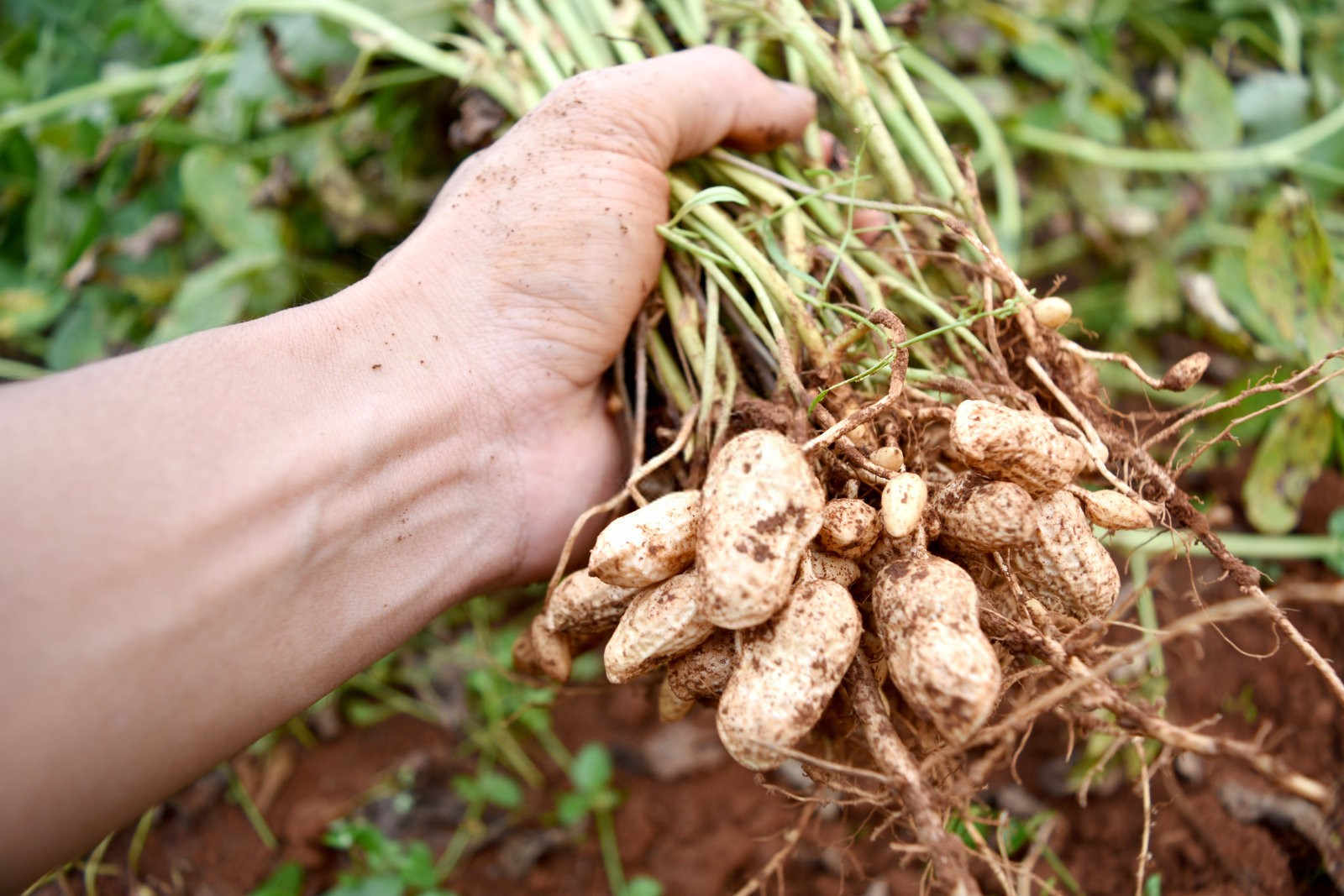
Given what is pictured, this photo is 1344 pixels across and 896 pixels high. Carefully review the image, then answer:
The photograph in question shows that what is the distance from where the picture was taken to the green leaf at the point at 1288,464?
5.07 ft

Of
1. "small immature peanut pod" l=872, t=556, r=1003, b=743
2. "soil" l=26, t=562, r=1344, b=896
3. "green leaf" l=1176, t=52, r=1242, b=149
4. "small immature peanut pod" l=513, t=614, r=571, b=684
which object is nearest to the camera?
"small immature peanut pod" l=872, t=556, r=1003, b=743

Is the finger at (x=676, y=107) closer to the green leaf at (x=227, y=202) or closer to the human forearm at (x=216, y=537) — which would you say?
the human forearm at (x=216, y=537)

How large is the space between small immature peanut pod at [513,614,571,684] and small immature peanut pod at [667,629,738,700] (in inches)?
8.0

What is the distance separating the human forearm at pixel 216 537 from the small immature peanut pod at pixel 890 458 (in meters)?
0.56

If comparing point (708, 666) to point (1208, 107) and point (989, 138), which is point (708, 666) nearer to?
point (989, 138)

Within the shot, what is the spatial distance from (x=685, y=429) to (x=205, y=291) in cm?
133

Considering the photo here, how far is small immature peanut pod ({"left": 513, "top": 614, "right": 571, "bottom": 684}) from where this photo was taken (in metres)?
1.15

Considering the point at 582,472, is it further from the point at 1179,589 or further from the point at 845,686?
the point at 1179,589

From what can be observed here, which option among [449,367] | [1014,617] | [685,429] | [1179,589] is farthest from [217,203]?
[1179,589]

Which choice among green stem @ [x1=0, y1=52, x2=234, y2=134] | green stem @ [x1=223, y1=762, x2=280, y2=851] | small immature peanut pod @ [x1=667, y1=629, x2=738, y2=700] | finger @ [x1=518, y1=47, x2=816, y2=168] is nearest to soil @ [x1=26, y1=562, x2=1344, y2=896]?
green stem @ [x1=223, y1=762, x2=280, y2=851]

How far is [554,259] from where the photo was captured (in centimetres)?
119

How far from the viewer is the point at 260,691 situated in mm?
997

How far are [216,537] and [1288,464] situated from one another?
72.9 inches

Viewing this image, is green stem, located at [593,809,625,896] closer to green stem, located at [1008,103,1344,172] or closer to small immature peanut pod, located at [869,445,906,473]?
small immature peanut pod, located at [869,445,906,473]
